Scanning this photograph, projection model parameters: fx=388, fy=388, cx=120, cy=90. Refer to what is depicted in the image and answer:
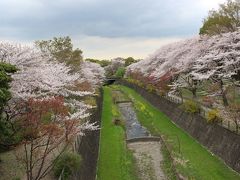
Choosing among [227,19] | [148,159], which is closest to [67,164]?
[148,159]

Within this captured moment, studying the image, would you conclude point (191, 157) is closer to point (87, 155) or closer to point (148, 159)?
point (148, 159)

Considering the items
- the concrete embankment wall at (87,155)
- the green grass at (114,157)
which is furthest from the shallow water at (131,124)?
the concrete embankment wall at (87,155)

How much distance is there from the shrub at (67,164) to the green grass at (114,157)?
619 cm

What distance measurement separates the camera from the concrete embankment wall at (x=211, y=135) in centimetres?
2631

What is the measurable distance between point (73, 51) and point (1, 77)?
111 ft

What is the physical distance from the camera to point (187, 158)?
94.0ft

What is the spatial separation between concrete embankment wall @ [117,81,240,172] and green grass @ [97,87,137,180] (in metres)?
6.30

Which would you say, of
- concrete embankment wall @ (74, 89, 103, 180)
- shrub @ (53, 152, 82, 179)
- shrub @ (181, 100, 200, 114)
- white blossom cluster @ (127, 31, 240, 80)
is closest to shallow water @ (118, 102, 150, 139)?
shrub @ (181, 100, 200, 114)

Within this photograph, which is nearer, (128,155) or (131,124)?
(128,155)

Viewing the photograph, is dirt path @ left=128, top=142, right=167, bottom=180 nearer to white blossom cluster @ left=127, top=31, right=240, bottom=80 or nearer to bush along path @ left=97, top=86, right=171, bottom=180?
bush along path @ left=97, top=86, right=171, bottom=180

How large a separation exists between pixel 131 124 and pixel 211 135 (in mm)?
17399

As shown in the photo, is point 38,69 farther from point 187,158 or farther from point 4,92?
point 187,158

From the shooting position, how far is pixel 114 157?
1190 inches

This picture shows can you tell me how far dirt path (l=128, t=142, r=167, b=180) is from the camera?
26978mm
